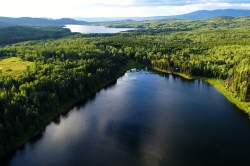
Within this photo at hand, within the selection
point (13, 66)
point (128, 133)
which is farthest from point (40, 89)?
point (13, 66)

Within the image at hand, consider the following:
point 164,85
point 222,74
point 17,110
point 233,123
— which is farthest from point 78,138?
point 222,74

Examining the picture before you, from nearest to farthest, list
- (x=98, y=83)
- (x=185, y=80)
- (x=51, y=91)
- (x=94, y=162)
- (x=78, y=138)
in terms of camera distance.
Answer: (x=94, y=162) → (x=78, y=138) → (x=51, y=91) → (x=98, y=83) → (x=185, y=80)

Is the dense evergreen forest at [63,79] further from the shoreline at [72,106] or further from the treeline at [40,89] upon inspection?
the shoreline at [72,106]

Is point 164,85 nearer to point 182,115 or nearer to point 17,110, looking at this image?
point 182,115

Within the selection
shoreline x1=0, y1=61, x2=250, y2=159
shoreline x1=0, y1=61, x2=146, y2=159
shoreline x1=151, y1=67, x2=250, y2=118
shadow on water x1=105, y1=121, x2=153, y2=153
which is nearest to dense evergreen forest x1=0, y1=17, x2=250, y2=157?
shoreline x1=0, y1=61, x2=146, y2=159

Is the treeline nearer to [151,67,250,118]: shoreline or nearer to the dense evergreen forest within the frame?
the dense evergreen forest

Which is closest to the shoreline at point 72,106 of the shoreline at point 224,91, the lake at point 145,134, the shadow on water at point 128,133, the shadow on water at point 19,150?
the shoreline at point 224,91

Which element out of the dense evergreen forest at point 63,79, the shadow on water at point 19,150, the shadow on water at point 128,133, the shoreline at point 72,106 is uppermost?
the dense evergreen forest at point 63,79
